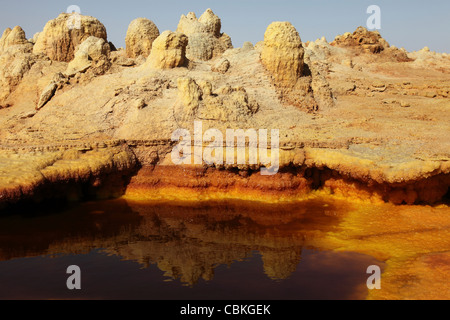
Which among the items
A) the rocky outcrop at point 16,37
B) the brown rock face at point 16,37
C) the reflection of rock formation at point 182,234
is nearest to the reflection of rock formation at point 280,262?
the reflection of rock formation at point 182,234

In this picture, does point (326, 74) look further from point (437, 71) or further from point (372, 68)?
point (437, 71)

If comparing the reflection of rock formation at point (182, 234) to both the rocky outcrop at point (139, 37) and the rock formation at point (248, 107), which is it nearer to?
the rock formation at point (248, 107)

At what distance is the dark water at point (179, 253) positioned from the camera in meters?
6.35

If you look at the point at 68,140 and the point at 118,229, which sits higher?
the point at 68,140

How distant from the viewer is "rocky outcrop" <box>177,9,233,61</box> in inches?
736

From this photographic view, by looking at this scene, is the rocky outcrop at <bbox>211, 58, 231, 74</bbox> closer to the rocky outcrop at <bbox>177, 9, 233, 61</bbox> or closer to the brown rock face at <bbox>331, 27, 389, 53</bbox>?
the rocky outcrop at <bbox>177, 9, 233, 61</bbox>

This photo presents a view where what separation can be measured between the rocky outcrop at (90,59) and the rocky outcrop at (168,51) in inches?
→ 67.2

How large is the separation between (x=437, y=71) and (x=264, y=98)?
14.0 meters

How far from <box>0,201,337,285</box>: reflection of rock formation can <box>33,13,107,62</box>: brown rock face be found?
9283 mm

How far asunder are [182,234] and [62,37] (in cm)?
1203

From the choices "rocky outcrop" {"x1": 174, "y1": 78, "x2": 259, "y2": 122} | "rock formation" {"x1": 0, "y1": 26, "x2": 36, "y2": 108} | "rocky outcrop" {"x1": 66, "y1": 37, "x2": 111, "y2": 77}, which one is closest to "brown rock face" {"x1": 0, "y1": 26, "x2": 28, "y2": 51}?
"rock formation" {"x1": 0, "y1": 26, "x2": 36, "y2": 108}

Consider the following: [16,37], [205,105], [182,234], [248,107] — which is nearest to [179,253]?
[182,234]
